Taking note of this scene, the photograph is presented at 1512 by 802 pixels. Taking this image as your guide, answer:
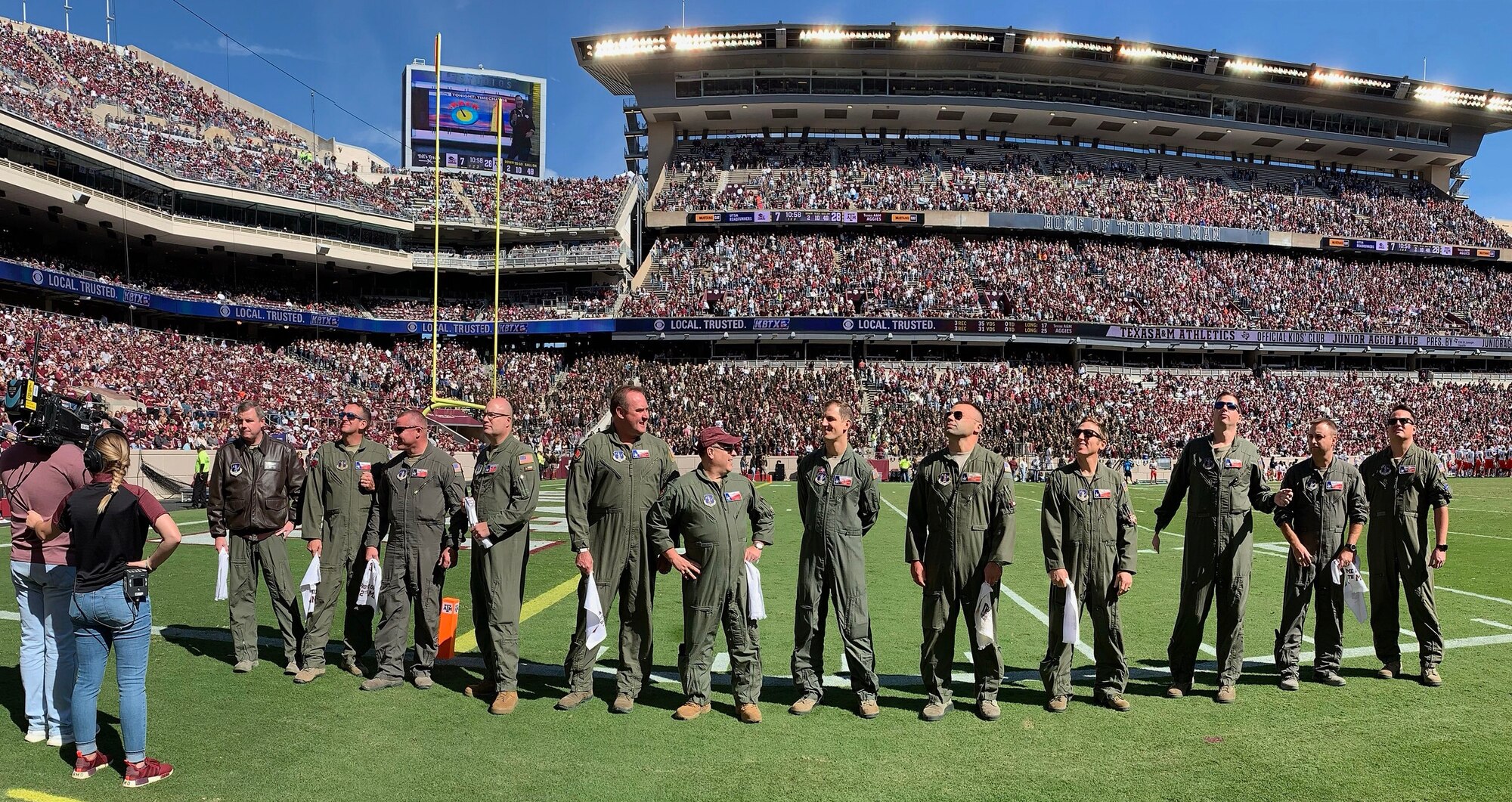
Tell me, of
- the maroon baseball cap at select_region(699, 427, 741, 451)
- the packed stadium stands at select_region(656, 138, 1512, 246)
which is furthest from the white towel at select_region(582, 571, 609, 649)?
the packed stadium stands at select_region(656, 138, 1512, 246)

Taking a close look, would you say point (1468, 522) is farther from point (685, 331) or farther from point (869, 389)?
point (685, 331)

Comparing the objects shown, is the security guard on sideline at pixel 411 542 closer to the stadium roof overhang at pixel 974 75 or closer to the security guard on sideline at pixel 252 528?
the security guard on sideline at pixel 252 528

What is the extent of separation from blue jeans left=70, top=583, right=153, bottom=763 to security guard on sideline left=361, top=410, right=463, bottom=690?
1.86 meters

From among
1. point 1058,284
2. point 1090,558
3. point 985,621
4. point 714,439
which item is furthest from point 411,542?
point 1058,284

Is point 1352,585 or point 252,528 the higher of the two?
point 252,528

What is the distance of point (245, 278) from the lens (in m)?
45.6

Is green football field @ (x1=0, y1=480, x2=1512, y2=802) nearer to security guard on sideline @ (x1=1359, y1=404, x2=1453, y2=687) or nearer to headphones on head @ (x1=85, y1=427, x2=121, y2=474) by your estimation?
security guard on sideline @ (x1=1359, y1=404, x2=1453, y2=687)

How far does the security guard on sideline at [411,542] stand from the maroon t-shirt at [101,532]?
195cm

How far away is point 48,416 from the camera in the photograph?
16.1 feet

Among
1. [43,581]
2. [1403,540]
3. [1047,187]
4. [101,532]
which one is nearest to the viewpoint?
[101,532]

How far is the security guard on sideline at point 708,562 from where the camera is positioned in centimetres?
566

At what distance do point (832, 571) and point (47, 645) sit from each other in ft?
15.9

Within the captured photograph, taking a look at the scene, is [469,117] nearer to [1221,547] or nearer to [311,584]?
[311,584]

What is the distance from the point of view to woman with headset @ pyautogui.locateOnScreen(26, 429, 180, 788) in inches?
170
